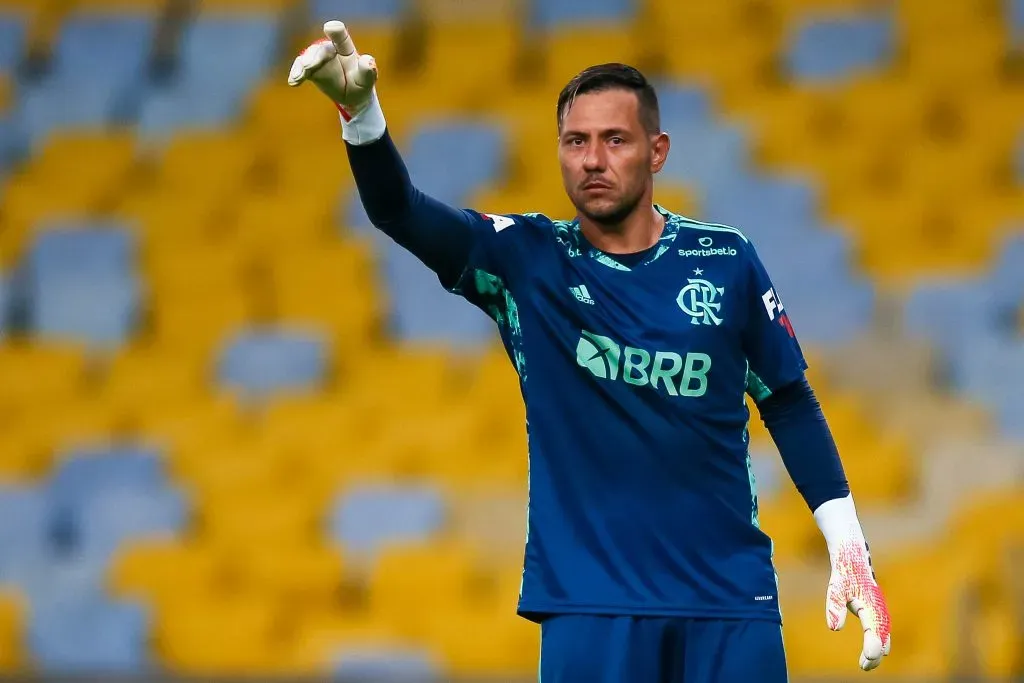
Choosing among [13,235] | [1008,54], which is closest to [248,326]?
[13,235]

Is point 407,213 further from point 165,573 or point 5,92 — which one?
point 5,92

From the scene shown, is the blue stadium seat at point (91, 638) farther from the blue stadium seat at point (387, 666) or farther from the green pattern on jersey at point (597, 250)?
the green pattern on jersey at point (597, 250)

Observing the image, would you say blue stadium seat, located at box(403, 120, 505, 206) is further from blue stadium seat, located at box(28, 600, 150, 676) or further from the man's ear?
the man's ear

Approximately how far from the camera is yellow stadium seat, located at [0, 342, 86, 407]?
31.0 feet

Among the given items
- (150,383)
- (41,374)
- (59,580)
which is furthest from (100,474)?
(41,374)

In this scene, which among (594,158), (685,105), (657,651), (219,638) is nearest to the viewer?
(657,651)

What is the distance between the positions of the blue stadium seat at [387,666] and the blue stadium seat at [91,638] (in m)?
1.16

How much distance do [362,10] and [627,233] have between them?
8.63 meters

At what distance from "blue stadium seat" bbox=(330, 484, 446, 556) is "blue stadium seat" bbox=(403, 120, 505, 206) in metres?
2.46

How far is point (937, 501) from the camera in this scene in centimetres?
704

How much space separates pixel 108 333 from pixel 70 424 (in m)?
0.95

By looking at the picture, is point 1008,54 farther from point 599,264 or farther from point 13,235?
point 599,264

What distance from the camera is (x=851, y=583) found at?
3137 mm

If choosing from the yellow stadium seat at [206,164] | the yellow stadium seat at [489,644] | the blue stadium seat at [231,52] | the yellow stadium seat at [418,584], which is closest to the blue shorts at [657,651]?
the yellow stadium seat at [489,644]
